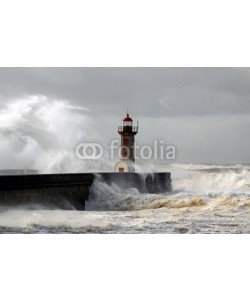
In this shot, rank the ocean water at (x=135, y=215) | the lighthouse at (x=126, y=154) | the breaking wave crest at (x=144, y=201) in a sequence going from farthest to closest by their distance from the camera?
the lighthouse at (x=126, y=154) → the breaking wave crest at (x=144, y=201) → the ocean water at (x=135, y=215)

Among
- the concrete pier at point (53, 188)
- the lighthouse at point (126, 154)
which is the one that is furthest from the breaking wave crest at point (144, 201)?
the lighthouse at point (126, 154)

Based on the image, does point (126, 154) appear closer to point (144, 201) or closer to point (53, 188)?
point (144, 201)

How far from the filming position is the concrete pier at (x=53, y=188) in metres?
8.17

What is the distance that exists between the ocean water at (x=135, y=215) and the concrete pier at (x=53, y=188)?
151mm

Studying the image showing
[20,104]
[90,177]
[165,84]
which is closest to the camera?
[165,84]

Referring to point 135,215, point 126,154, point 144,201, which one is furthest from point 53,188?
point 126,154

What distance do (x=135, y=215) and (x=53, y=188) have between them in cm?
138

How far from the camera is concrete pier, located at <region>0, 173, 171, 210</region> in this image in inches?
322

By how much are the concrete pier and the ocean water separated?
0.15 metres

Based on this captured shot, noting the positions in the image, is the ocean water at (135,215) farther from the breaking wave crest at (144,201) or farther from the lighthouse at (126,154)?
the lighthouse at (126,154)

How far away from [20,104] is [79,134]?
1.13m

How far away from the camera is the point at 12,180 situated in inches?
324
